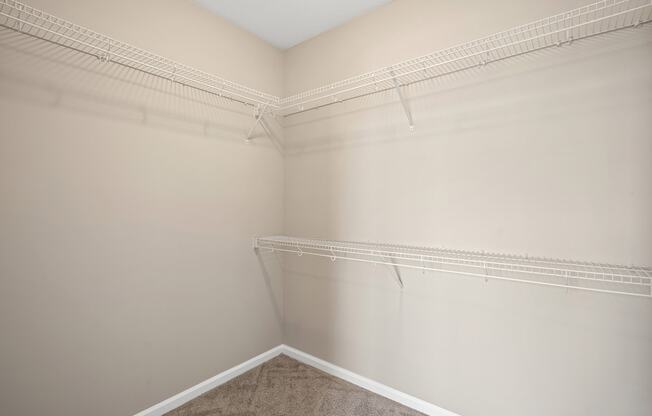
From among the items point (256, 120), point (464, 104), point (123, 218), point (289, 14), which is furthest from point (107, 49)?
point (464, 104)

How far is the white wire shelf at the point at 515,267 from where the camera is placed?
1288mm

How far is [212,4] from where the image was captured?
2012 mm

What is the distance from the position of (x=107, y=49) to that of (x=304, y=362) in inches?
92.6

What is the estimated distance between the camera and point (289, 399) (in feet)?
6.50

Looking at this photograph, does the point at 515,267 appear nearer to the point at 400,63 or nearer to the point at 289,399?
the point at 400,63

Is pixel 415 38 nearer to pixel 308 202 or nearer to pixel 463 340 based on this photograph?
pixel 308 202

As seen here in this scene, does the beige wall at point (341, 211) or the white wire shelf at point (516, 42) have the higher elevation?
the white wire shelf at point (516, 42)

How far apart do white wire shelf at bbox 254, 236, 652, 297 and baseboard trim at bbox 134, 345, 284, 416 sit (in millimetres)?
938

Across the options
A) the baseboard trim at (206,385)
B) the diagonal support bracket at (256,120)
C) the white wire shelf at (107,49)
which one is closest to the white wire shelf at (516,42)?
the diagonal support bracket at (256,120)

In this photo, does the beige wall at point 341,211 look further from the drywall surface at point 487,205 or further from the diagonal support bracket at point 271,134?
the diagonal support bracket at point 271,134

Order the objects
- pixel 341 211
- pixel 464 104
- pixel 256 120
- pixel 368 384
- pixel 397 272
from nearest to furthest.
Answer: pixel 464 104
pixel 397 272
pixel 368 384
pixel 341 211
pixel 256 120

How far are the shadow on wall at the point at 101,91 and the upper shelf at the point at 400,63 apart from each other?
0.05 m

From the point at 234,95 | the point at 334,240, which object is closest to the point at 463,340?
the point at 334,240

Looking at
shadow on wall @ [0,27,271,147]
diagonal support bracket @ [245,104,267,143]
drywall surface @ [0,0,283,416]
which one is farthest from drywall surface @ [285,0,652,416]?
shadow on wall @ [0,27,271,147]
